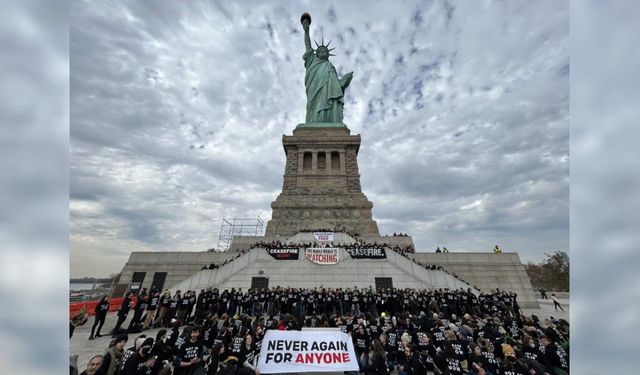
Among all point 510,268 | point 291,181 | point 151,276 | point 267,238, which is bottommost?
point 151,276

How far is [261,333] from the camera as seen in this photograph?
857 centimetres

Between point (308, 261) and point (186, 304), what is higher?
point (308, 261)

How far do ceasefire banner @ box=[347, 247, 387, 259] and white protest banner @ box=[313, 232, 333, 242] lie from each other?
13.2 feet

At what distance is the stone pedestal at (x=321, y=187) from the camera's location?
1433 inches

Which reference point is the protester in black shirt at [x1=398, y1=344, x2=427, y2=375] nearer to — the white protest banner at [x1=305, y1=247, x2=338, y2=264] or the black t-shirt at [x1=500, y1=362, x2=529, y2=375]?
the black t-shirt at [x1=500, y1=362, x2=529, y2=375]

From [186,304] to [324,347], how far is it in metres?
9.84

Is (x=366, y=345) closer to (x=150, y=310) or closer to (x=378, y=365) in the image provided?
(x=378, y=365)

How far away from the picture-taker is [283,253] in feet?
80.2

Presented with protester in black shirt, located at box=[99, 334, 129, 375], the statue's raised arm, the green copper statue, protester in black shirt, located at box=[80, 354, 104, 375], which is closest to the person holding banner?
protester in black shirt, located at box=[99, 334, 129, 375]

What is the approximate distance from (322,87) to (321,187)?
1819 centimetres

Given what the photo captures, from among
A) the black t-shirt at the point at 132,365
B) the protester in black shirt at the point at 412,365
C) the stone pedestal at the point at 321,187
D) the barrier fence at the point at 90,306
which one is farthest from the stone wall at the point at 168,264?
the protester in black shirt at the point at 412,365

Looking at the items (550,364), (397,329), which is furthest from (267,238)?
(550,364)

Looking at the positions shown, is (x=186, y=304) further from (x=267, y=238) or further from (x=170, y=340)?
(x=267, y=238)

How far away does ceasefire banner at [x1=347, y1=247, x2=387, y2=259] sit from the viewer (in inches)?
957
